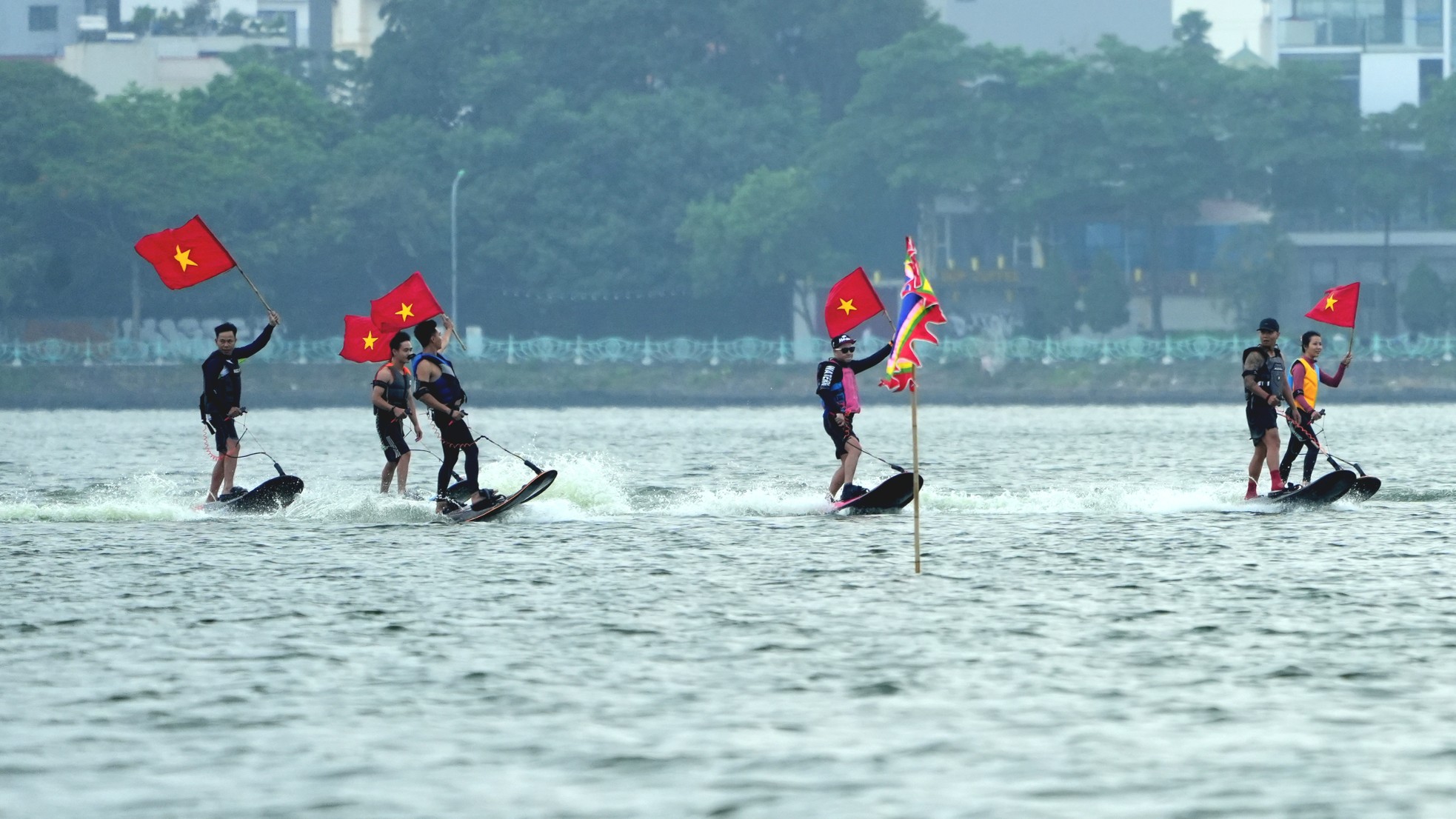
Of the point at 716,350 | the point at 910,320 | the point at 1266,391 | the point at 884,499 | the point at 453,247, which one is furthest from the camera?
the point at 716,350

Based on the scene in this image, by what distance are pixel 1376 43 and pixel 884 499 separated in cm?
7375

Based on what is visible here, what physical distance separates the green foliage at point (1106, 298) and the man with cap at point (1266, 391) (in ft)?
196

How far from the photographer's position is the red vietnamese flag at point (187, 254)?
22375mm

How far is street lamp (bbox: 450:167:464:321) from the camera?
7719cm

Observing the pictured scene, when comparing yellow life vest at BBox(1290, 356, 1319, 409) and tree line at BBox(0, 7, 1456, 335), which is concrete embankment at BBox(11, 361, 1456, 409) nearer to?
tree line at BBox(0, 7, 1456, 335)

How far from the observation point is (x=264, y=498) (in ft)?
75.8

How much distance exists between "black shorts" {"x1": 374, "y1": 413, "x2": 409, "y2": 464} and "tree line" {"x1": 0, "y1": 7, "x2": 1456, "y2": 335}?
56.0 meters

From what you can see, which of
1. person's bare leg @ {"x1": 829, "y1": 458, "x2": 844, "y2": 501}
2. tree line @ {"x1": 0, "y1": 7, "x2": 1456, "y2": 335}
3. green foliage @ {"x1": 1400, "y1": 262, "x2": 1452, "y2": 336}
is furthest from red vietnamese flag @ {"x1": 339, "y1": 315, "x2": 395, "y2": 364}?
green foliage @ {"x1": 1400, "y1": 262, "x2": 1452, "y2": 336}

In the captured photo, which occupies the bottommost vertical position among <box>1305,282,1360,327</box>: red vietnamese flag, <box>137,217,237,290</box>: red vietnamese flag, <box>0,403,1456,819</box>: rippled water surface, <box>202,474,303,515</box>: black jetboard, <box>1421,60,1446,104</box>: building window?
<box>0,403,1456,819</box>: rippled water surface

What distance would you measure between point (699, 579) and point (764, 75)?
76392 millimetres

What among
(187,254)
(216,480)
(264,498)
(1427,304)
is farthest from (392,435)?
(1427,304)

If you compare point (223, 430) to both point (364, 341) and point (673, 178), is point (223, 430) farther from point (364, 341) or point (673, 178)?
point (673, 178)

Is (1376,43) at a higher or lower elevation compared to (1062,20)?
lower

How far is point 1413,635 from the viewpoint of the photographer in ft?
45.2
